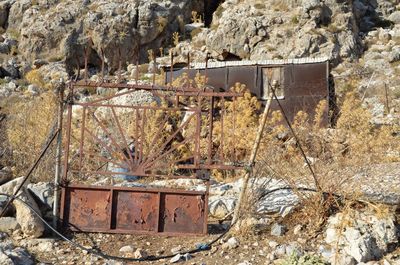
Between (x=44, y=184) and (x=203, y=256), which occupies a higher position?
(x=44, y=184)

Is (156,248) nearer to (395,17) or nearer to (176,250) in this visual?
(176,250)

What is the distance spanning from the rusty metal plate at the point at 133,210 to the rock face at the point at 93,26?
18490 millimetres

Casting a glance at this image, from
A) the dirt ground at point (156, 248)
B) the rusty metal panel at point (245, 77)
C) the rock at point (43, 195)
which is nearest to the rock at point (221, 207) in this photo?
the dirt ground at point (156, 248)

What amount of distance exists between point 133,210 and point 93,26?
2059 centimetres

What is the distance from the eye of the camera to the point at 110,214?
651cm

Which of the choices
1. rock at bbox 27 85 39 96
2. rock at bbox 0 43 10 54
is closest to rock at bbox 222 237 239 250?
rock at bbox 27 85 39 96

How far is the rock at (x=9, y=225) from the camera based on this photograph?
635 cm

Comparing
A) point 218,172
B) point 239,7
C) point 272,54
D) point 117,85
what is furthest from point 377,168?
point 239,7

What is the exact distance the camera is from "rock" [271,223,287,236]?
636 centimetres

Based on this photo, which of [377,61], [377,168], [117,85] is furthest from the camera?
[377,61]

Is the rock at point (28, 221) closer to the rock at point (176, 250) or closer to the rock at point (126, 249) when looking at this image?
the rock at point (126, 249)

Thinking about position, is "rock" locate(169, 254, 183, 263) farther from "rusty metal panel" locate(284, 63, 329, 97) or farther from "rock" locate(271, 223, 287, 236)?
"rusty metal panel" locate(284, 63, 329, 97)

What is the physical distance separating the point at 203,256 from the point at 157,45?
70.9 feet

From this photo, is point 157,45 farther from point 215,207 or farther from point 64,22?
point 215,207
